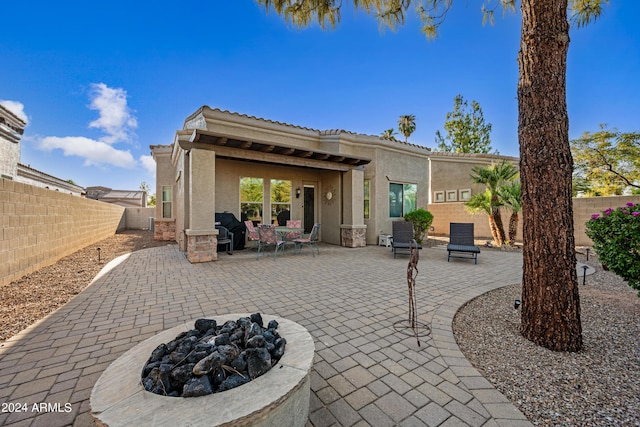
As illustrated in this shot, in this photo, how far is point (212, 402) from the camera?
45.3 inches

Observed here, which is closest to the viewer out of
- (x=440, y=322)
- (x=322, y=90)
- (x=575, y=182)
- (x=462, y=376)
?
(x=462, y=376)

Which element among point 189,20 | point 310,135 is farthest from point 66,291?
point 310,135

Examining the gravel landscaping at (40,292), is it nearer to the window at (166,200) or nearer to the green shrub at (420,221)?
the window at (166,200)

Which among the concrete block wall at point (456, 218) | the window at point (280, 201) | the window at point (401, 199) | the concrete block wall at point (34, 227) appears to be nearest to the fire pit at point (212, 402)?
the concrete block wall at point (34, 227)

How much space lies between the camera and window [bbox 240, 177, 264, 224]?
943cm

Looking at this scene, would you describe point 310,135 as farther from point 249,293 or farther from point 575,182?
point 575,182

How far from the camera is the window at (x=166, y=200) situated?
11938 millimetres

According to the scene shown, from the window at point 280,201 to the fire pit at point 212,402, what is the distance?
855 cm

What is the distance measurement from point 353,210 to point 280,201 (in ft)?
10.0

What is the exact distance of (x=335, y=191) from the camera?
998 centimetres

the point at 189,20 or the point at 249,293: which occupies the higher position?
the point at 189,20

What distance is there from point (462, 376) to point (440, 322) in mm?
1063

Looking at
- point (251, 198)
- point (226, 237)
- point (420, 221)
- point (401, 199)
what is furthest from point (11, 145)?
point (420, 221)

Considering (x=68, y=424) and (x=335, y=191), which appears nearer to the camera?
(x=68, y=424)
